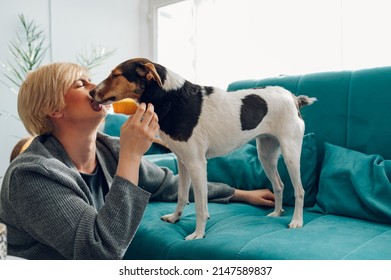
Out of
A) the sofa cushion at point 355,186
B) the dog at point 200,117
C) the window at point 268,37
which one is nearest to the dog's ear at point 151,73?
the dog at point 200,117

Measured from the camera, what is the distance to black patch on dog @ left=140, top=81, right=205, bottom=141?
46.2 inches

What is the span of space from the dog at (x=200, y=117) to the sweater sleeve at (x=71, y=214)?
10.5 inches

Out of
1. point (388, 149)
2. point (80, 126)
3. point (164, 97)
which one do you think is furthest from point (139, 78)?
point (388, 149)

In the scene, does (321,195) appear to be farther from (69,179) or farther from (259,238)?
(69,179)

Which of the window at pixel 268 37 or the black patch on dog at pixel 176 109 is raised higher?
the window at pixel 268 37

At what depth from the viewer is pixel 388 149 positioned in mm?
1522

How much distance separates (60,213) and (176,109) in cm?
46

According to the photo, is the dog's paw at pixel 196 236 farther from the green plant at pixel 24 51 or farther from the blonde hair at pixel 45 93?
the green plant at pixel 24 51

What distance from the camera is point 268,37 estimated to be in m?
3.19

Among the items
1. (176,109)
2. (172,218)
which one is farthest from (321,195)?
(176,109)

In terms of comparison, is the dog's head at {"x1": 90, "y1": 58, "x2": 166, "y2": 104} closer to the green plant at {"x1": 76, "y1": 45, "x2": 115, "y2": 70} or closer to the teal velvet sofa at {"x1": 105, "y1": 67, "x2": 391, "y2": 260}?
the teal velvet sofa at {"x1": 105, "y1": 67, "x2": 391, "y2": 260}

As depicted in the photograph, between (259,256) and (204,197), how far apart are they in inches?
10.6

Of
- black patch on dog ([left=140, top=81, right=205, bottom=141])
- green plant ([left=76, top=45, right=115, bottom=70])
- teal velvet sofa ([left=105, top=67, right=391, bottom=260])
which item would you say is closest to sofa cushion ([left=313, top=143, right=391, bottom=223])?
teal velvet sofa ([left=105, top=67, right=391, bottom=260])

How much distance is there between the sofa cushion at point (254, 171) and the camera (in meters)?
1.63
